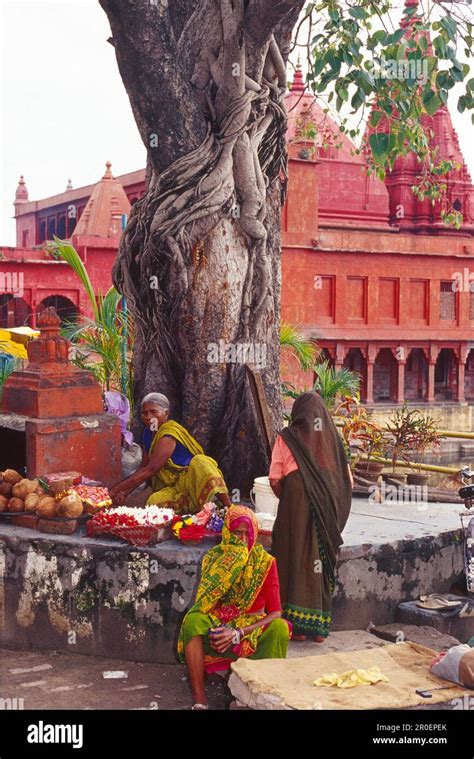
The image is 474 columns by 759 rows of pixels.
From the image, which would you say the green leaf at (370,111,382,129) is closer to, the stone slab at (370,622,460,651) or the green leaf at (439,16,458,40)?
the green leaf at (439,16,458,40)

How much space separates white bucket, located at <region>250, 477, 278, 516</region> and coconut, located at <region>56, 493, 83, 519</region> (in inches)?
42.2

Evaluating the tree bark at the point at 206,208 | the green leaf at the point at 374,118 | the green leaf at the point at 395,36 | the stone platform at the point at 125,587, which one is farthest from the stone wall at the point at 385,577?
the green leaf at the point at 395,36

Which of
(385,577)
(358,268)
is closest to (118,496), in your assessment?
(385,577)

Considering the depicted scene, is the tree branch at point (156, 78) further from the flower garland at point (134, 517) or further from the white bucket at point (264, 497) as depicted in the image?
the flower garland at point (134, 517)

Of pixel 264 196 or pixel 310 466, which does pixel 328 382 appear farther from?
pixel 310 466

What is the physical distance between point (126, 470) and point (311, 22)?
439 centimetres

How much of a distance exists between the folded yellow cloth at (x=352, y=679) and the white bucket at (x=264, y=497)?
1613mm

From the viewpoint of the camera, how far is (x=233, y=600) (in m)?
4.05

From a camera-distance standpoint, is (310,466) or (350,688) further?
(310,466)

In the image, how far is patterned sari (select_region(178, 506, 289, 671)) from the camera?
4000 mm

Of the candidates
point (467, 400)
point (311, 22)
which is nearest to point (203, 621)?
point (311, 22)

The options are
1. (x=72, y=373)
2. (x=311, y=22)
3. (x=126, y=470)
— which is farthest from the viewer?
(x=311, y=22)

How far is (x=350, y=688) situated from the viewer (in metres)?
3.73

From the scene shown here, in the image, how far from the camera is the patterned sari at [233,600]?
4000 millimetres
